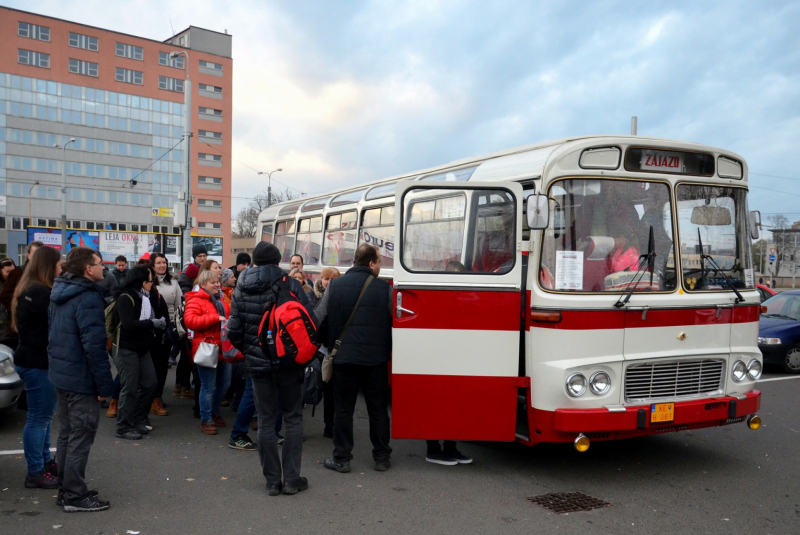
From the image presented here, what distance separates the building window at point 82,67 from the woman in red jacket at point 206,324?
233 ft

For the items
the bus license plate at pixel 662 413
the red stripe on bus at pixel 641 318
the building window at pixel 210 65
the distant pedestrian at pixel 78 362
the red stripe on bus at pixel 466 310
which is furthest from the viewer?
the building window at pixel 210 65

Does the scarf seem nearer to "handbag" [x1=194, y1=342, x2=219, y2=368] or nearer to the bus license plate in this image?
"handbag" [x1=194, y1=342, x2=219, y2=368]

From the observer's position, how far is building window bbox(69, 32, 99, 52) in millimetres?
68375

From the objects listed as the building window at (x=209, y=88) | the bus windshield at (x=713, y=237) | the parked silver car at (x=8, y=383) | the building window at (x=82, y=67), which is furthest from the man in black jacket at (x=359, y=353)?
the building window at (x=209, y=88)

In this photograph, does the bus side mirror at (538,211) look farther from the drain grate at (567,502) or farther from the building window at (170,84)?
the building window at (170,84)

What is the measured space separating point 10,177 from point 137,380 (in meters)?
70.3

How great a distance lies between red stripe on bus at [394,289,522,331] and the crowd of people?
0.42 metres

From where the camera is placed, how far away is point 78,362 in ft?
16.1

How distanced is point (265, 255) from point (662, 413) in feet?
11.5

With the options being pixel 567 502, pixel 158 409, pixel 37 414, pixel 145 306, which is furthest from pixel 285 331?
pixel 158 409

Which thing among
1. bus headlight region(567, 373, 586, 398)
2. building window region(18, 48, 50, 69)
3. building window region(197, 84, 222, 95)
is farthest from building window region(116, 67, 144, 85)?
bus headlight region(567, 373, 586, 398)

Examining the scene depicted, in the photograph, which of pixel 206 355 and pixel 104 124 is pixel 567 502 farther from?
pixel 104 124

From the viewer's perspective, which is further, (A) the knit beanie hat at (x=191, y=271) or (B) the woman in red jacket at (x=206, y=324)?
(A) the knit beanie hat at (x=191, y=271)

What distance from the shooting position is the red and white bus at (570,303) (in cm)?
555
